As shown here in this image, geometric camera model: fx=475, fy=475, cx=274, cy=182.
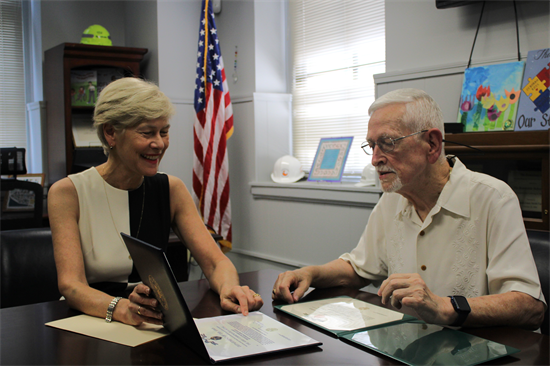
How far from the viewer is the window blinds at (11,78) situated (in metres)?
4.31

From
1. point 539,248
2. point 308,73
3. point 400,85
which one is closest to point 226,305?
point 539,248

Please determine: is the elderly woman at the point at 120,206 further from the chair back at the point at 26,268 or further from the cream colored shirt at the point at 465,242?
the cream colored shirt at the point at 465,242

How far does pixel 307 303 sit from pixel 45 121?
12.4 ft

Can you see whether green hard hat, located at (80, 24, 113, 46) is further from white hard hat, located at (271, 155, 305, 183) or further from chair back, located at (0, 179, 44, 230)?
white hard hat, located at (271, 155, 305, 183)

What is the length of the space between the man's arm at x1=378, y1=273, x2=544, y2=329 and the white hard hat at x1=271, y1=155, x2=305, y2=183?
2.55 m

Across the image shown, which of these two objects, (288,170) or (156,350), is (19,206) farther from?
(156,350)

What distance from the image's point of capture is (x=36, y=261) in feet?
5.12

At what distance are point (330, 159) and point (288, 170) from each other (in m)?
0.39

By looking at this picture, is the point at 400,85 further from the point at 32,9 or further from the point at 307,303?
the point at 32,9

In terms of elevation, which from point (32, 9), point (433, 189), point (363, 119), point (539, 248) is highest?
point (32, 9)

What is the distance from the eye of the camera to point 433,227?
1.38 metres

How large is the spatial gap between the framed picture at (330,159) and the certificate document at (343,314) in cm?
209

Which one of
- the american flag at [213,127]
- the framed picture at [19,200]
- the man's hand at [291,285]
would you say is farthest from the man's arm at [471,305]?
the framed picture at [19,200]

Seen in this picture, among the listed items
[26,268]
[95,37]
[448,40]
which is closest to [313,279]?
[26,268]
